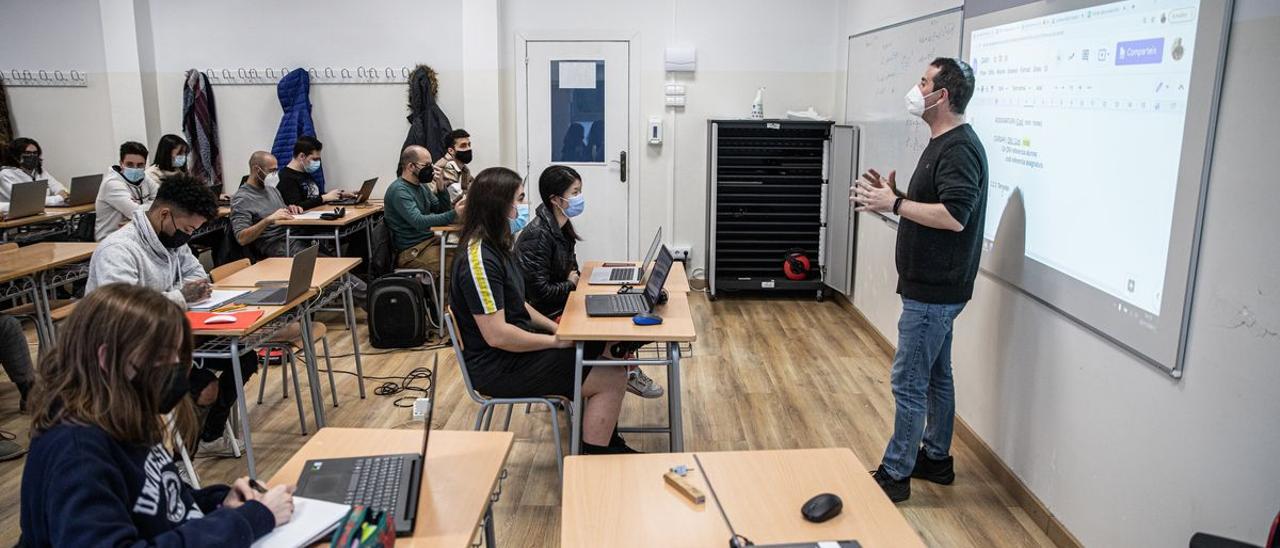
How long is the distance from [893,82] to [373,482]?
425 cm

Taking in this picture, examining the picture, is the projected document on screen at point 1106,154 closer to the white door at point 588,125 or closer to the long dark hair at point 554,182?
the long dark hair at point 554,182

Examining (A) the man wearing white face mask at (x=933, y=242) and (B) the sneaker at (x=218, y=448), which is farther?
(B) the sneaker at (x=218, y=448)

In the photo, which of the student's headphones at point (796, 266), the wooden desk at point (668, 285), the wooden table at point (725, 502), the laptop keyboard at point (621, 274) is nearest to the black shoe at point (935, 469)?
the wooden desk at point (668, 285)

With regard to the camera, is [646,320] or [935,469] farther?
[935,469]

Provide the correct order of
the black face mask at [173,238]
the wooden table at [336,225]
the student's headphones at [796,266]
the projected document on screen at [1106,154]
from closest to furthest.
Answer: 1. the projected document on screen at [1106,154]
2. the black face mask at [173,238]
3. the wooden table at [336,225]
4. the student's headphones at [796,266]

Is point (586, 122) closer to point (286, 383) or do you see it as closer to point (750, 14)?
point (750, 14)

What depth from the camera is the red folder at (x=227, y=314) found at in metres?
3.03

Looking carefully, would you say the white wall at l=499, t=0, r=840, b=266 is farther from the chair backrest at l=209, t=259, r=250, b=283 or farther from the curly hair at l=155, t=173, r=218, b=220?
the curly hair at l=155, t=173, r=218, b=220

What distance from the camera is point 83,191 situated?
247 inches

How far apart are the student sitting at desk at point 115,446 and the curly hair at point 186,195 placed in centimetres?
173

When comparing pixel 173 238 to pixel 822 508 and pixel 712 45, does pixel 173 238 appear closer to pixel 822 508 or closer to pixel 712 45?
pixel 822 508

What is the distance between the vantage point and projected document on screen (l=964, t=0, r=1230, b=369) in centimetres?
229

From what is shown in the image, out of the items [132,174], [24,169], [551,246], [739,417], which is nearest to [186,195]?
[551,246]

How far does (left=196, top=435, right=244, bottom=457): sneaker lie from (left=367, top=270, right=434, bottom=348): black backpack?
5.24ft
